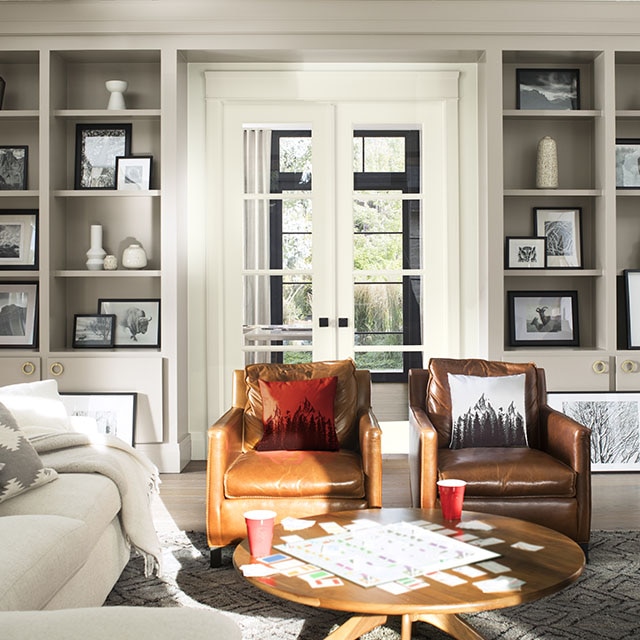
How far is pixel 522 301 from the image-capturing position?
17.4ft

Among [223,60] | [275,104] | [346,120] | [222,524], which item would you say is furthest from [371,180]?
[222,524]

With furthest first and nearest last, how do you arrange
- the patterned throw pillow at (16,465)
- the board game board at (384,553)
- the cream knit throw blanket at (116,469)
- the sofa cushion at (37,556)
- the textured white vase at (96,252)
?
the textured white vase at (96,252) < the cream knit throw blanket at (116,469) < the patterned throw pillow at (16,465) < the board game board at (384,553) < the sofa cushion at (37,556)

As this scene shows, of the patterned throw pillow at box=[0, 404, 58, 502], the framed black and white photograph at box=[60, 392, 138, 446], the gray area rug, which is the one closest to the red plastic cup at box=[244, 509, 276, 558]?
the gray area rug

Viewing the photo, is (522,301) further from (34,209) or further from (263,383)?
(34,209)

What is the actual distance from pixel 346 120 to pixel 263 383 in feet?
8.00

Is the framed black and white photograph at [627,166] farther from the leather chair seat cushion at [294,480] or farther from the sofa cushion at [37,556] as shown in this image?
the sofa cushion at [37,556]

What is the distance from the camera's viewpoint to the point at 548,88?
17.4 feet

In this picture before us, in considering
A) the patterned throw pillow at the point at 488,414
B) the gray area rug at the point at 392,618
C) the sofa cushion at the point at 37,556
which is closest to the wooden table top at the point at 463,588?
the gray area rug at the point at 392,618

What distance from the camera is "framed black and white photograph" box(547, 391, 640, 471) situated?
5004 mm

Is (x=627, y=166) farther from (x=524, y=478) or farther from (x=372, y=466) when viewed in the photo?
(x=372, y=466)

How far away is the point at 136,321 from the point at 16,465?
280cm

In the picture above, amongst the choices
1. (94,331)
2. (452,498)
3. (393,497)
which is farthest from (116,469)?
(94,331)

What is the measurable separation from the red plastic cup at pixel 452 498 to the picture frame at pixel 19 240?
349cm

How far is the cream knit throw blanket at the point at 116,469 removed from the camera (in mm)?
2881
